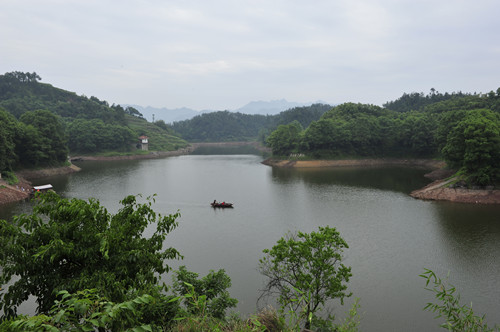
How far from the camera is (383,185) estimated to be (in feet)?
206

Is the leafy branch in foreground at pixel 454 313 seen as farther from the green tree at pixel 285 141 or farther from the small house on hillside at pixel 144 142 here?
the small house on hillside at pixel 144 142

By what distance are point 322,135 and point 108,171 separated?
59.0m

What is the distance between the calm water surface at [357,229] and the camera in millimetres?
22750

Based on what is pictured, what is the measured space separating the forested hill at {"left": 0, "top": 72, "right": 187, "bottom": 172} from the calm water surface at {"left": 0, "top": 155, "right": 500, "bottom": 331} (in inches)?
359

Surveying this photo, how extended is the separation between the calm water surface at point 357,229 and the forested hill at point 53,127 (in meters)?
9.11

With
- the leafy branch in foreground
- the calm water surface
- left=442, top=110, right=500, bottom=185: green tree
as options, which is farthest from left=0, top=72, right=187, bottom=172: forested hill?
left=442, top=110, right=500, bottom=185: green tree

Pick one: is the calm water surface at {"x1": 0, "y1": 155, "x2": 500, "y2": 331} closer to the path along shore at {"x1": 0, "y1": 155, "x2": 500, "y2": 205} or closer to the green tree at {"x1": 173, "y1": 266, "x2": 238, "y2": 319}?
the path along shore at {"x1": 0, "y1": 155, "x2": 500, "y2": 205}

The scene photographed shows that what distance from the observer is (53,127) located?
8200 cm

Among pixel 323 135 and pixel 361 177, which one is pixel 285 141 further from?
pixel 361 177

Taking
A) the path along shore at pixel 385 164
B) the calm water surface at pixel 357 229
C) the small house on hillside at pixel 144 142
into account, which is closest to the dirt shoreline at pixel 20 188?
the path along shore at pixel 385 164

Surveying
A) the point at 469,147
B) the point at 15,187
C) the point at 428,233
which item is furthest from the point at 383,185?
the point at 15,187

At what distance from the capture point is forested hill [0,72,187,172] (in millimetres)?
71625

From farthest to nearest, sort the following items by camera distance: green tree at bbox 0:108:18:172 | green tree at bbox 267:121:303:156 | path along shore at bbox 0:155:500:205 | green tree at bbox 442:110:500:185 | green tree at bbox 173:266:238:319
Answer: green tree at bbox 267:121:303:156, green tree at bbox 0:108:18:172, green tree at bbox 442:110:500:185, path along shore at bbox 0:155:500:205, green tree at bbox 173:266:238:319

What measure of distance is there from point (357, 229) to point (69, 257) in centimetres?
3115
